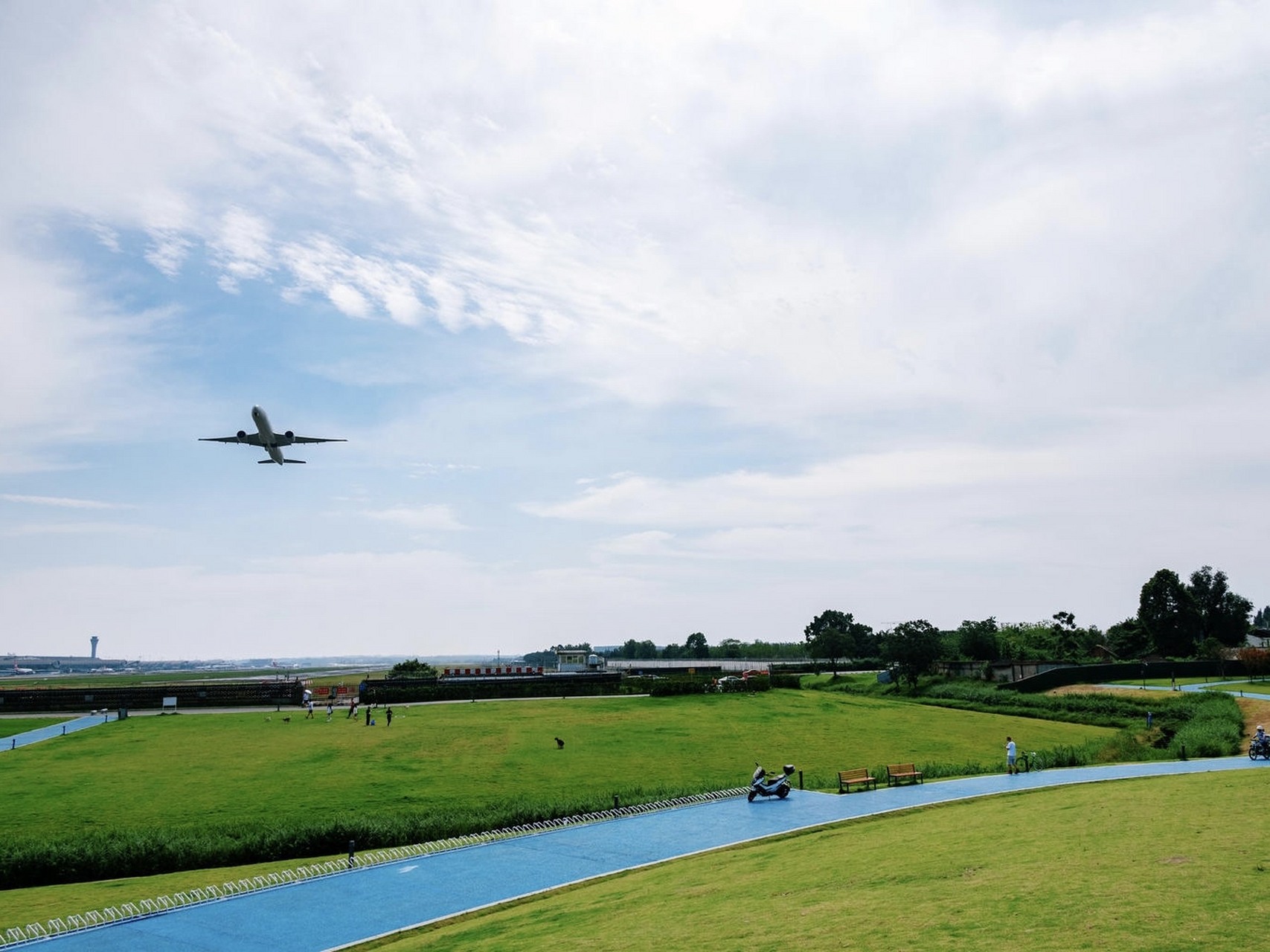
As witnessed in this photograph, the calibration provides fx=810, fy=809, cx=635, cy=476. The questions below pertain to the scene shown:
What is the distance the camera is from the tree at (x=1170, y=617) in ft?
355

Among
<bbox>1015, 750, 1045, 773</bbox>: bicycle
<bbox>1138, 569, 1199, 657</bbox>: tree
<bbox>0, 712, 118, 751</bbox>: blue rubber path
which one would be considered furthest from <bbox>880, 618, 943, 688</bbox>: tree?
<bbox>0, 712, 118, 751</bbox>: blue rubber path

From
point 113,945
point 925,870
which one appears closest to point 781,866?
point 925,870

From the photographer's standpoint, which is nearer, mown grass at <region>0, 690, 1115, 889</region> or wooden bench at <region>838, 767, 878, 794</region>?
mown grass at <region>0, 690, 1115, 889</region>

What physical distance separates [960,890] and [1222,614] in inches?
4686

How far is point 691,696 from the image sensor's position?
79.5 meters

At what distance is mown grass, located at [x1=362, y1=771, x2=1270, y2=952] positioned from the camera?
1253 cm

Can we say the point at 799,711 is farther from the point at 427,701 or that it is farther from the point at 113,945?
the point at 113,945

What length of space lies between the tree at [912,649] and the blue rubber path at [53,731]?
78.3 metres

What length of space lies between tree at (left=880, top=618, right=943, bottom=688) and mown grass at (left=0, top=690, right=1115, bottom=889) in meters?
22.8

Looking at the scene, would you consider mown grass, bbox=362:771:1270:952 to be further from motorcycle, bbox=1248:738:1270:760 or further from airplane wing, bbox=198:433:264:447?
airplane wing, bbox=198:433:264:447

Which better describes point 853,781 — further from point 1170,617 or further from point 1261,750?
point 1170,617

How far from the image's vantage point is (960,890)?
51.2 ft

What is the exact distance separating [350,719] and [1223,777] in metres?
55.2

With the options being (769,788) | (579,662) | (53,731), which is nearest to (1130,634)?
(579,662)
